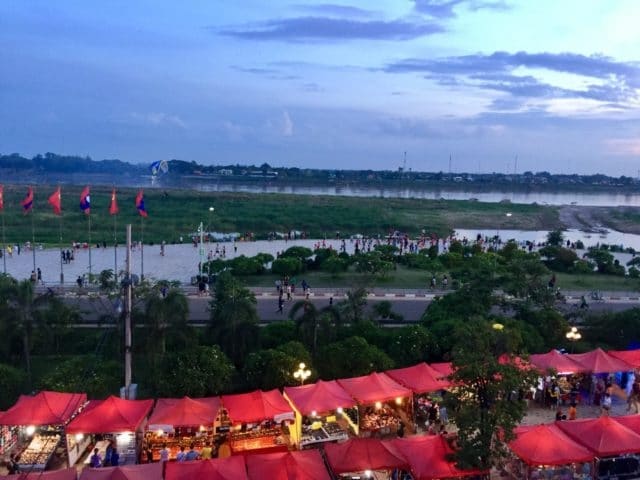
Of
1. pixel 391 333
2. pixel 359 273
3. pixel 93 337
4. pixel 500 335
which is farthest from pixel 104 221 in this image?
pixel 500 335

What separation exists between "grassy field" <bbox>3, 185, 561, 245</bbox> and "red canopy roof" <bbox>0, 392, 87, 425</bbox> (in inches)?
1533

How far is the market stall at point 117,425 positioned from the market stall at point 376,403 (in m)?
5.78

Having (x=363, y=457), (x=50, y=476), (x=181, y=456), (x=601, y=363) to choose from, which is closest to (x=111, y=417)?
(x=181, y=456)

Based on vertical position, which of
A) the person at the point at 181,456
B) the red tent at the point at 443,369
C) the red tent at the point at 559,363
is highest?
the red tent at the point at 559,363

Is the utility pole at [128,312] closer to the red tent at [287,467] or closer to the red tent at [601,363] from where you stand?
the red tent at [287,467]

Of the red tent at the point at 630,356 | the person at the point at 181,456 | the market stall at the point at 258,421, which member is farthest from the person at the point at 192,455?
the red tent at the point at 630,356

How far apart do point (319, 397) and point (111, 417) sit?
17.9ft

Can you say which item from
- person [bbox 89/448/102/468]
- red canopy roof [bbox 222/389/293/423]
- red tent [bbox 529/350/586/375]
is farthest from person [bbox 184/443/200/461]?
red tent [bbox 529/350/586/375]

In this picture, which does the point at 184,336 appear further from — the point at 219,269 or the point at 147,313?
the point at 219,269

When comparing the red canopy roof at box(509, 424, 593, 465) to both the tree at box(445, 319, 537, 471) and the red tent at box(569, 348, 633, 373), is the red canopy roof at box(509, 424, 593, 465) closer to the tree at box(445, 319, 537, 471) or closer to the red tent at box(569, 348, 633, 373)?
the tree at box(445, 319, 537, 471)

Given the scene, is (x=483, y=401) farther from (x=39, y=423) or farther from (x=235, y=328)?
(x=39, y=423)

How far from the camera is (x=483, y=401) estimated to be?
12.9 meters

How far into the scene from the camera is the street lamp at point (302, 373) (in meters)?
18.2

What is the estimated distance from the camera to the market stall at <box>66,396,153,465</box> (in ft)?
48.5
